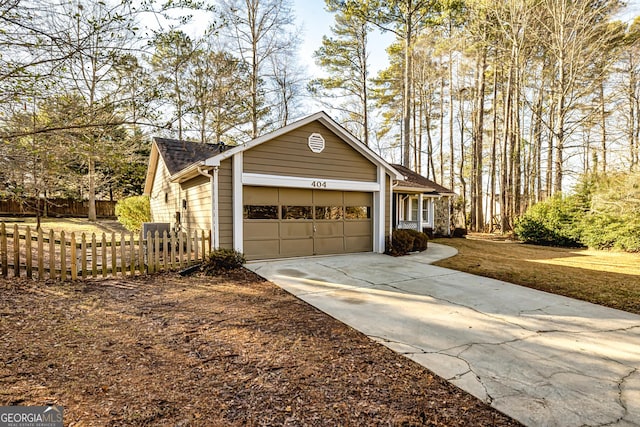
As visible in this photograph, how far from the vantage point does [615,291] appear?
251 inches

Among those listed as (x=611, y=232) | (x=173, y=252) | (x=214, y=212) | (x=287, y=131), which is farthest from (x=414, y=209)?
(x=173, y=252)

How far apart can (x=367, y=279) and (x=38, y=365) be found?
18.3 feet

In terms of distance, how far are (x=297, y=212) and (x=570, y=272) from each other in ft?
24.9

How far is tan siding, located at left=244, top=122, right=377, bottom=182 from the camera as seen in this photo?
29.6ft

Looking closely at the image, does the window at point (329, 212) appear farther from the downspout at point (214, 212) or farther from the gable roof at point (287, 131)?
the downspout at point (214, 212)

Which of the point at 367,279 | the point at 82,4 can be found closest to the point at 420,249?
the point at 367,279

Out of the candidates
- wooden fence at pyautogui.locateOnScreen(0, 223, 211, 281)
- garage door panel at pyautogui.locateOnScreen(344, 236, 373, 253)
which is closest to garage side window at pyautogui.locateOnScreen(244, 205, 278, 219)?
wooden fence at pyautogui.locateOnScreen(0, 223, 211, 281)

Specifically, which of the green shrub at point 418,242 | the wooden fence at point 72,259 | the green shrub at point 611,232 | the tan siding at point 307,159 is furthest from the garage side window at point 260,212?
the green shrub at point 611,232

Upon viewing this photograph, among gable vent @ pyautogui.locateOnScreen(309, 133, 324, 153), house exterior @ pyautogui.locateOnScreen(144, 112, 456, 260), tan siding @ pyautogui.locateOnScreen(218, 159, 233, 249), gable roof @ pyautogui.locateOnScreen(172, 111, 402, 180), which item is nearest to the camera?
gable roof @ pyautogui.locateOnScreen(172, 111, 402, 180)

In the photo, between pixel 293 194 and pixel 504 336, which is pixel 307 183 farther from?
pixel 504 336

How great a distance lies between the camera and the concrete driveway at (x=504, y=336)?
2.64m

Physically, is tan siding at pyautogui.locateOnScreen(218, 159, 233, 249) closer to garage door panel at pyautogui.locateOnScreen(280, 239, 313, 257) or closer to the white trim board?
the white trim board

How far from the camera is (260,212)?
9.11 m

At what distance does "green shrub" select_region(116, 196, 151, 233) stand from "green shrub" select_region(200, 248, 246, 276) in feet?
35.3
